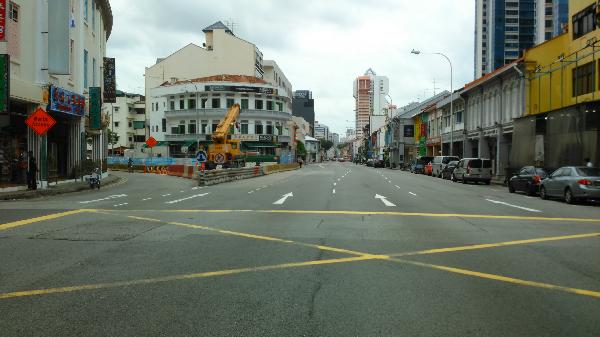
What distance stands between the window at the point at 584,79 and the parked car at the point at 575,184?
11333mm

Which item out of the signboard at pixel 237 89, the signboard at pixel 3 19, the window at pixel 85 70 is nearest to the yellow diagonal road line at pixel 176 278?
the signboard at pixel 3 19

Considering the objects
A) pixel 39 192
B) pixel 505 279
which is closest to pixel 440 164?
pixel 39 192

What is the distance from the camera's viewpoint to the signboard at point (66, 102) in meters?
24.9

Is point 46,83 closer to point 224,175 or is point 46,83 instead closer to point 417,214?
point 224,175

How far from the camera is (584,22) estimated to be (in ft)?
102

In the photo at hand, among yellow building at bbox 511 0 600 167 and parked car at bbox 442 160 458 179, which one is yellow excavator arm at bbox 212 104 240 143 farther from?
yellow building at bbox 511 0 600 167

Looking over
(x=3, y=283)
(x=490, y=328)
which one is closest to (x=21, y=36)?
(x=3, y=283)

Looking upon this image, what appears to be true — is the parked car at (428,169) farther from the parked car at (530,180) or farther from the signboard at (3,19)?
the signboard at (3,19)

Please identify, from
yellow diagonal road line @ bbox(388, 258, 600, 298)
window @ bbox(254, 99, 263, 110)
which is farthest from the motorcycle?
window @ bbox(254, 99, 263, 110)

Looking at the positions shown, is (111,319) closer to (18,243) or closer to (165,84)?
(18,243)

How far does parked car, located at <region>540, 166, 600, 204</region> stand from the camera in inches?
744

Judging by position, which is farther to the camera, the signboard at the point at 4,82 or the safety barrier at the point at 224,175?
the safety barrier at the point at 224,175

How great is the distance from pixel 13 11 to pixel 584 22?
30.5m

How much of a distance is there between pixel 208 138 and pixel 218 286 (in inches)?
2912
